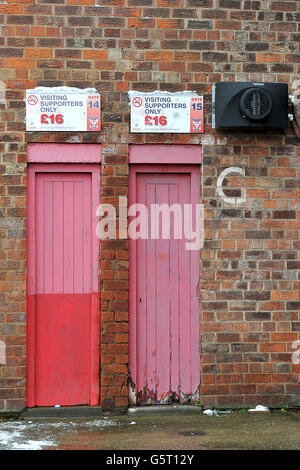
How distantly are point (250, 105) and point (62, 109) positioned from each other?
190cm

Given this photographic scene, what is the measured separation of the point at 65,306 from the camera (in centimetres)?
633

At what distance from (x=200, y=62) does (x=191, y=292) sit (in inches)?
93.9

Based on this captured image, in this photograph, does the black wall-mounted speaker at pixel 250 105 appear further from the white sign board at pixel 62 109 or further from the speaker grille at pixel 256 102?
the white sign board at pixel 62 109

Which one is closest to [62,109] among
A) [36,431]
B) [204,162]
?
[204,162]

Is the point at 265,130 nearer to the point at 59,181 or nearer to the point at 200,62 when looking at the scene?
the point at 200,62

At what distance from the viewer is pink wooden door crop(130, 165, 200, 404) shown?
253 inches

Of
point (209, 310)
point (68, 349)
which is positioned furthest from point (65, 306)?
point (209, 310)

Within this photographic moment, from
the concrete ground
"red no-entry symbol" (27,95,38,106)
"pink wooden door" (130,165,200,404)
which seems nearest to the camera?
the concrete ground

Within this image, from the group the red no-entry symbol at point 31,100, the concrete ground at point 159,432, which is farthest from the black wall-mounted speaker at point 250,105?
the concrete ground at point 159,432

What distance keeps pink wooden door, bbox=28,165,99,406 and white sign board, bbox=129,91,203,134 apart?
34.0 inches

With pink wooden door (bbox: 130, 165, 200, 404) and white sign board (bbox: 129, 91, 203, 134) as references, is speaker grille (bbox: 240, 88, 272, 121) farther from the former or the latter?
pink wooden door (bbox: 130, 165, 200, 404)

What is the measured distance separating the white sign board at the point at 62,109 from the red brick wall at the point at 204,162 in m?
0.08

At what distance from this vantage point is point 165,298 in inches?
255

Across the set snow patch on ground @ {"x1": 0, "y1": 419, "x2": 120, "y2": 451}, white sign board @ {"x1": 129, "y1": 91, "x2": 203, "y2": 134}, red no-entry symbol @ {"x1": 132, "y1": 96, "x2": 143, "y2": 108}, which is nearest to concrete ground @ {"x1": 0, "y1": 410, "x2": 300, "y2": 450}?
snow patch on ground @ {"x1": 0, "y1": 419, "x2": 120, "y2": 451}
